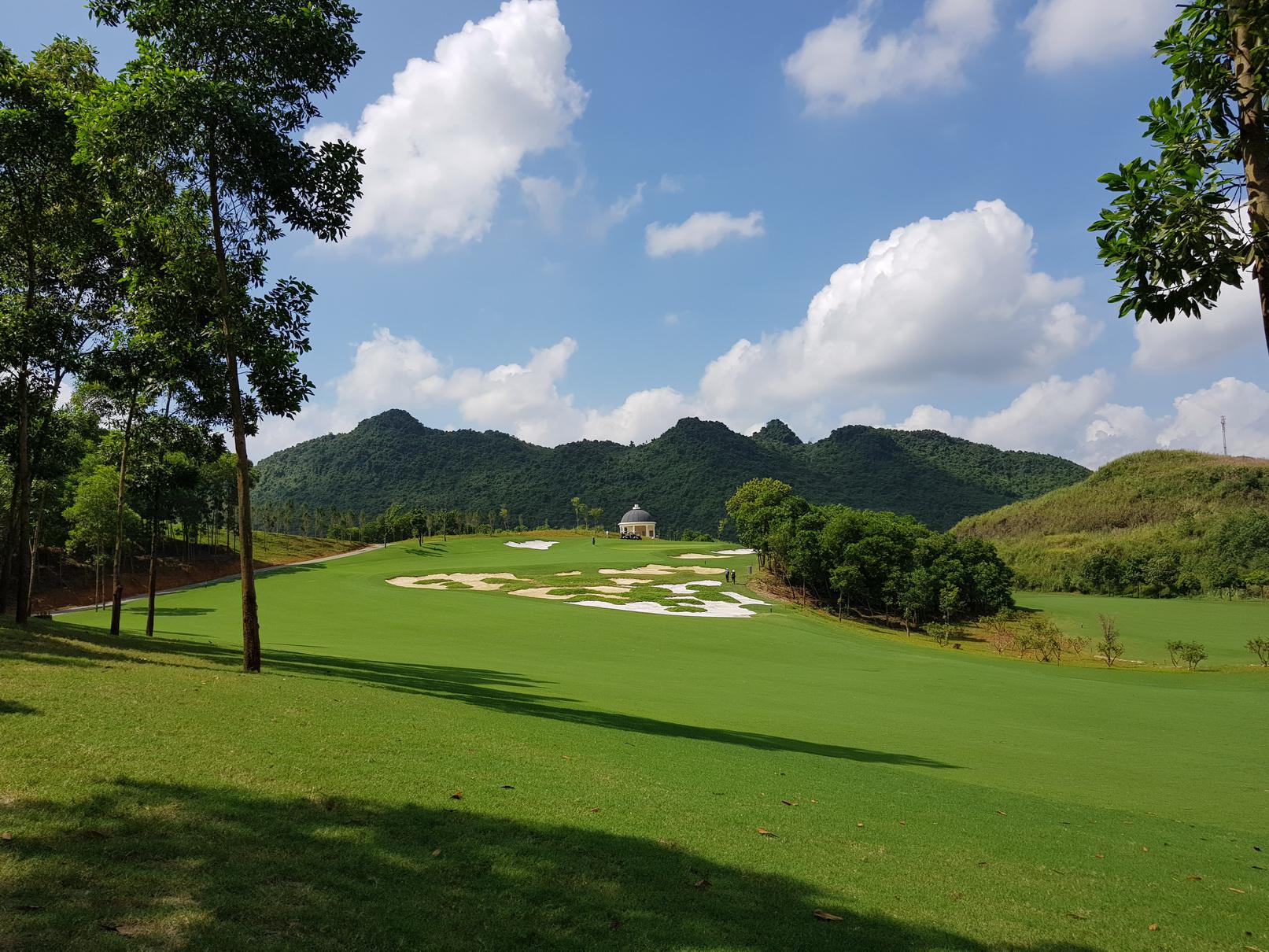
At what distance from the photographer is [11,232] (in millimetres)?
18078

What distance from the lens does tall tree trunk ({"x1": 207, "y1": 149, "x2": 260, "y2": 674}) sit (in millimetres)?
15000

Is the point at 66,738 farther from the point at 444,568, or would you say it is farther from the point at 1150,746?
the point at 444,568

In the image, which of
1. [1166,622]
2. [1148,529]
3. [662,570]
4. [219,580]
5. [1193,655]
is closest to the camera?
[1193,655]

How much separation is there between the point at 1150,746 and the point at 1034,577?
3021 inches

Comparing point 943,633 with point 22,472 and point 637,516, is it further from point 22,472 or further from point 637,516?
point 637,516

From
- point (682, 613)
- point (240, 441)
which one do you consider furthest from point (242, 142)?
point (682, 613)

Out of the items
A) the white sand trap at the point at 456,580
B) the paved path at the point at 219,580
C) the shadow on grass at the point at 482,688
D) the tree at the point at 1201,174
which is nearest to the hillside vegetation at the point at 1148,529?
the white sand trap at the point at 456,580

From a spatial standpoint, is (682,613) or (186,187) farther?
(682,613)

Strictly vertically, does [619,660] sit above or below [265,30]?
below

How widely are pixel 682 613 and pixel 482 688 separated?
31.1 metres

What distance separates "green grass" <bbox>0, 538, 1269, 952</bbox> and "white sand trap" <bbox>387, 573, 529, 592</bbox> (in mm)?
41874

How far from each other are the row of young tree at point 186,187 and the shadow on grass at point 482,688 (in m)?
2.79

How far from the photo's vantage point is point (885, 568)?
5800 centimetres

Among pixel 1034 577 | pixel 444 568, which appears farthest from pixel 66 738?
pixel 1034 577
